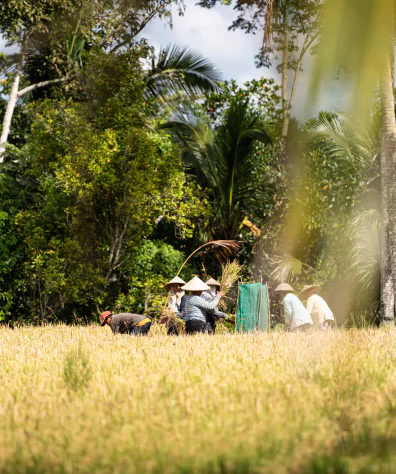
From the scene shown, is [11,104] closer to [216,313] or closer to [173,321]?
[173,321]

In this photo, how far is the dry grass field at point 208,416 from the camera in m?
2.57

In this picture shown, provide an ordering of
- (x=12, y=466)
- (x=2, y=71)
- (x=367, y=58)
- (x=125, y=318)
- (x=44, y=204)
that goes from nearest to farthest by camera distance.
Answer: (x=367, y=58) → (x=12, y=466) → (x=125, y=318) → (x=44, y=204) → (x=2, y=71)

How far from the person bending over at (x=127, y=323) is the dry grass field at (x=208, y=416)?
4.16 metres

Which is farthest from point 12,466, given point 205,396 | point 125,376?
point 125,376

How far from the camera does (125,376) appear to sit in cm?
493

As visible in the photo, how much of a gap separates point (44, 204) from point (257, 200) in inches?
235

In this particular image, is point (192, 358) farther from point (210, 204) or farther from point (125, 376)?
point (210, 204)

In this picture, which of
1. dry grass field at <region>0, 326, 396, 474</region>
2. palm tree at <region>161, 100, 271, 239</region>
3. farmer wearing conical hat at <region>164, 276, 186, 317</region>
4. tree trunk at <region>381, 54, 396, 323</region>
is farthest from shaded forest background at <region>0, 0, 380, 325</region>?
dry grass field at <region>0, 326, 396, 474</region>

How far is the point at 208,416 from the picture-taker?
11.0ft

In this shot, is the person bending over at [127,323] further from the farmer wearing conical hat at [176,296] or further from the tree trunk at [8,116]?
the tree trunk at [8,116]

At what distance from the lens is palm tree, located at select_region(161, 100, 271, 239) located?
14.1m

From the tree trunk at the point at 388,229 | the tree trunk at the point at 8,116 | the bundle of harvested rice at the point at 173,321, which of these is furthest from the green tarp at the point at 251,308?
the tree trunk at the point at 8,116

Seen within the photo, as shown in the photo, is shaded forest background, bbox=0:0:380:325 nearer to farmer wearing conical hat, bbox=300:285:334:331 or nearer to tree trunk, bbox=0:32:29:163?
tree trunk, bbox=0:32:29:163

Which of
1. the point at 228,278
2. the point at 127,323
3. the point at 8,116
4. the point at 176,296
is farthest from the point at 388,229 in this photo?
the point at 8,116
